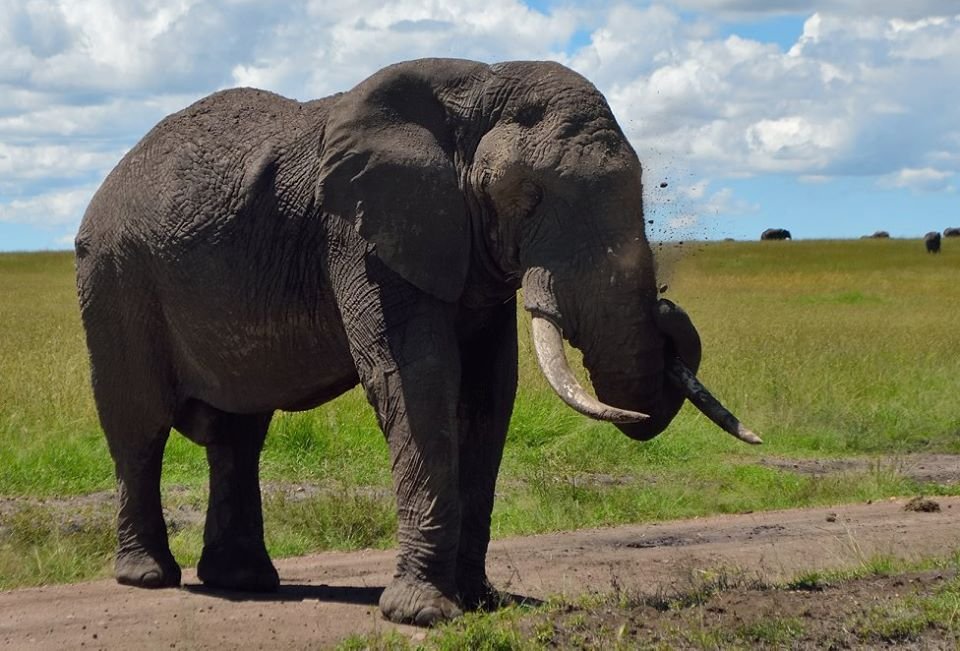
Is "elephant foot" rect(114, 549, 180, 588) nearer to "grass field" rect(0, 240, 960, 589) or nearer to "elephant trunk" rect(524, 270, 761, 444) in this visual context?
"grass field" rect(0, 240, 960, 589)

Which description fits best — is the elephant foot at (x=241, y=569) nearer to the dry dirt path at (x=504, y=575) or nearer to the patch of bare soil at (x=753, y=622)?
the dry dirt path at (x=504, y=575)

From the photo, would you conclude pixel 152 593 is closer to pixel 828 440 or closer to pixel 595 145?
pixel 595 145

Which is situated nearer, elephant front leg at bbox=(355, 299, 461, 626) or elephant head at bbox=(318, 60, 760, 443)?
elephant head at bbox=(318, 60, 760, 443)

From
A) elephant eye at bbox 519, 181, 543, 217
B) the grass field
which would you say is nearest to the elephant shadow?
the grass field

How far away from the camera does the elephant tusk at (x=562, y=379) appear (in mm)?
5977

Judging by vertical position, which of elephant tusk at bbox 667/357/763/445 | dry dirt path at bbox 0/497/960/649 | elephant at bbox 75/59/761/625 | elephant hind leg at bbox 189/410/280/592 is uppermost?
elephant at bbox 75/59/761/625

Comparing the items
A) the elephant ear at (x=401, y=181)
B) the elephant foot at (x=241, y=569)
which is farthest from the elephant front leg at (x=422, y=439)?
the elephant foot at (x=241, y=569)

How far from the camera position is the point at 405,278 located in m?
6.80

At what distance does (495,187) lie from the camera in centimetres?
669

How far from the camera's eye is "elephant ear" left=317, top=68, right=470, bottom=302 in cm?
679

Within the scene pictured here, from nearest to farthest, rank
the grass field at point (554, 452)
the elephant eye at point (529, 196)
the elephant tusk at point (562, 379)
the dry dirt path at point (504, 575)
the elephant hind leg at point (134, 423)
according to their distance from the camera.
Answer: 1. the elephant tusk at point (562, 379)
2. the elephant eye at point (529, 196)
3. the dry dirt path at point (504, 575)
4. the elephant hind leg at point (134, 423)
5. the grass field at point (554, 452)

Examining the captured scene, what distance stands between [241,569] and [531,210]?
2925 millimetres

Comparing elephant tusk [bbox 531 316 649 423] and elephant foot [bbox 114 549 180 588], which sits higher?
elephant tusk [bbox 531 316 649 423]

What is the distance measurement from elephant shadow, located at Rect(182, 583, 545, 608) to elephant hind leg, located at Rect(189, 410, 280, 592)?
92 millimetres
